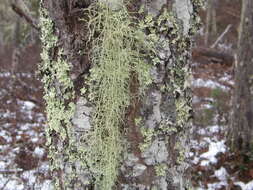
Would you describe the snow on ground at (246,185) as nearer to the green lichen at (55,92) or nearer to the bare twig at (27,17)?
the bare twig at (27,17)

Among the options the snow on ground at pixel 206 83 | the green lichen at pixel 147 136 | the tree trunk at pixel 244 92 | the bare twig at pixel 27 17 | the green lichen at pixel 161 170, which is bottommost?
the green lichen at pixel 161 170

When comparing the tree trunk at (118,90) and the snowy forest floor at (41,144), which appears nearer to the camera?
the tree trunk at (118,90)

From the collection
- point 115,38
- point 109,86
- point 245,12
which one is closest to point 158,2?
point 115,38

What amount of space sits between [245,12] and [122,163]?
401 centimetres

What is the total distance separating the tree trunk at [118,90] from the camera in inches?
53.2

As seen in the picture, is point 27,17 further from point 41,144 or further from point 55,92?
point 55,92

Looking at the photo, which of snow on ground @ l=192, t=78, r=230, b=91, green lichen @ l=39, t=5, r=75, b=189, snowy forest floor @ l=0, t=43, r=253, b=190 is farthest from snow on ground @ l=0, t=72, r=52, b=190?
snow on ground @ l=192, t=78, r=230, b=91

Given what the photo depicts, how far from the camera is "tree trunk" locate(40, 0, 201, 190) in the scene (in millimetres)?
1353

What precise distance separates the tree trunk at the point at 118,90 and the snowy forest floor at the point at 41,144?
696 millimetres

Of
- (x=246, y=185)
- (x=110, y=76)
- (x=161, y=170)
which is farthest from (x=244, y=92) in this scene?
(x=110, y=76)

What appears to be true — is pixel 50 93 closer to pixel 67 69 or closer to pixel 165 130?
pixel 67 69

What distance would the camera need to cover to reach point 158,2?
1.35 meters

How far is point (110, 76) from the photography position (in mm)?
1386

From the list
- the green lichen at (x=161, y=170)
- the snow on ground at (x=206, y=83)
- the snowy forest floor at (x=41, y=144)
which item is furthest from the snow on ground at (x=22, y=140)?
the snow on ground at (x=206, y=83)
